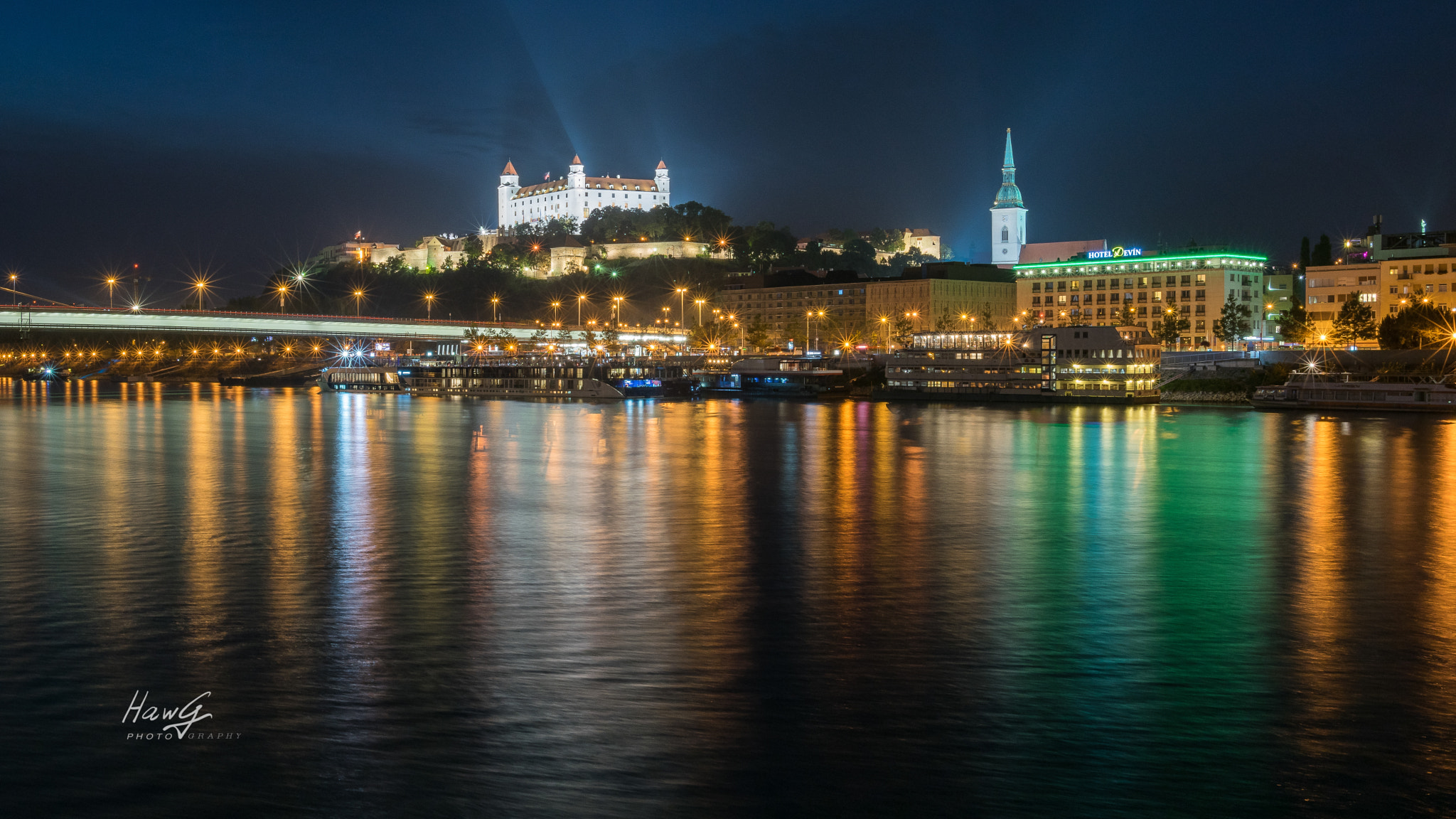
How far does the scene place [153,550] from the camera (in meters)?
17.5

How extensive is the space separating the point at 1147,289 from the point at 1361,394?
37699 millimetres

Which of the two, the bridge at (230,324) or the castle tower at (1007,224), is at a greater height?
the castle tower at (1007,224)

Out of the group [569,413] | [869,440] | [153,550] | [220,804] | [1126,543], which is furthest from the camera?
[569,413]

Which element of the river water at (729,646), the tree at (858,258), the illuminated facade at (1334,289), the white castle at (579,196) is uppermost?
the white castle at (579,196)

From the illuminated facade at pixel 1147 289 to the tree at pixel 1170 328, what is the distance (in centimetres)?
128

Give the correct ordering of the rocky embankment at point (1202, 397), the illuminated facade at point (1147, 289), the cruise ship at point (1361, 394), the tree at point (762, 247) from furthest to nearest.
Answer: the tree at point (762, 247) < the illuminated facade at point (1147, 289) < the rocky embankment at point (1202, 397) < the cruise ship at point (1361, 394)

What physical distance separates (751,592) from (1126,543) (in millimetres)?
7905

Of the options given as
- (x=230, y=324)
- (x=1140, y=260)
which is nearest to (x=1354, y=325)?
(x=1140, y=260)

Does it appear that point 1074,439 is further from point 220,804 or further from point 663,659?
point 220,804

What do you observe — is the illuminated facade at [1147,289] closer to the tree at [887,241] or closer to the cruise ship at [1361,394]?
the cruise ship at [1361,394]


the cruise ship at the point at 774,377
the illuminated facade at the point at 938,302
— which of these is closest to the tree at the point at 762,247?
the illuminated facade at the point at 938,302

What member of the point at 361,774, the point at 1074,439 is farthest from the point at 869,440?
the point at 361,774

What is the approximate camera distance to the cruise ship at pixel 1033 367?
67.3 meters

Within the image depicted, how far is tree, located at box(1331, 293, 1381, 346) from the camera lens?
245 ft
